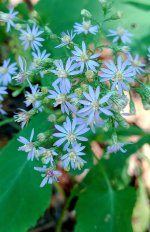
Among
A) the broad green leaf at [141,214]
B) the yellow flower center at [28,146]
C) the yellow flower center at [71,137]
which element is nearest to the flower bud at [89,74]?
the yellow flower center at [71,137]

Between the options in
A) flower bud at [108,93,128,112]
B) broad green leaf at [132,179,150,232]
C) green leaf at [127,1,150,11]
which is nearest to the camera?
flower bud at [108,93,128,112]

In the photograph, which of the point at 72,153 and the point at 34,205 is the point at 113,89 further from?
the point at 34,205

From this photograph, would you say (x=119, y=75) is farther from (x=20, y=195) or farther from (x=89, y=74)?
(x=20, y=195)

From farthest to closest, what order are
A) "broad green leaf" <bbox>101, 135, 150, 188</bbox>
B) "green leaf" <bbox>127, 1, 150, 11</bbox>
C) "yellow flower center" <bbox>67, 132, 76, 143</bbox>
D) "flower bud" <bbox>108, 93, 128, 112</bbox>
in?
Answer: "broad green leaf" <bbox>101, 135, 150, 188</bbox> → "green leaf" <bbox>127, 1, 150, 11</bbox> → "yellow flower center" <bbox>67, 132, 76, 143</bbox> → "flower bud" <bbox>108, 93, 128, 112</bbox>

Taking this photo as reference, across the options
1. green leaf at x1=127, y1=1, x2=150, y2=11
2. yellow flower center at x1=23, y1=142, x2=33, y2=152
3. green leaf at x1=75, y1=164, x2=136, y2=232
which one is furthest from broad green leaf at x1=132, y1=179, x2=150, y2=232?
yellow flower center at x1=23, y1=142, x2=33, y2=152

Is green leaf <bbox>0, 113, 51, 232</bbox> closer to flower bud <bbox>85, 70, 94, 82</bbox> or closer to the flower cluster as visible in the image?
the flower cluster

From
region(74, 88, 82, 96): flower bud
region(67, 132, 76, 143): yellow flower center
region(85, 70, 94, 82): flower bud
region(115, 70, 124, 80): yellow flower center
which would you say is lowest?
region(67, 132, 76, 143): yellow flower center
